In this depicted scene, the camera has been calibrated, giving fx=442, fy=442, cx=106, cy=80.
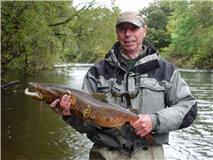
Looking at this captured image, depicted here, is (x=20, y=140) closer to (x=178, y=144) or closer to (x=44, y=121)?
(x=44, y=121)

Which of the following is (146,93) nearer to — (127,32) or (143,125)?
(143,125)

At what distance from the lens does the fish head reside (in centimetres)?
354

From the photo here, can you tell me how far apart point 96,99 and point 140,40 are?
614mm

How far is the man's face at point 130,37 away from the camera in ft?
11.8

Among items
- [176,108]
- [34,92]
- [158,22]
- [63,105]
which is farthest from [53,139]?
[158,22]

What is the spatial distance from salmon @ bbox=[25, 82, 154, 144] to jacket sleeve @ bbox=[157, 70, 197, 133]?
31 cm

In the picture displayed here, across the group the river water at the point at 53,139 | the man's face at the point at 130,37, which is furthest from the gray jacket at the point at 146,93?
the river water at the point at 53,139

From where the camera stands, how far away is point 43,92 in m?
3.58

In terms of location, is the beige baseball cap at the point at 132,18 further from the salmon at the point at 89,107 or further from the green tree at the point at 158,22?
the green tree at the point at 158,22

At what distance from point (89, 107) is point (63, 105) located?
0.70ft

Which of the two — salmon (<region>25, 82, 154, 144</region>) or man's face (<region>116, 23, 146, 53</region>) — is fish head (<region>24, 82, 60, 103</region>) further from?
man's face (<region>116, 23, 146, 53</region>)

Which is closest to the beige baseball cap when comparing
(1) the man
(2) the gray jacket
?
(1) the man

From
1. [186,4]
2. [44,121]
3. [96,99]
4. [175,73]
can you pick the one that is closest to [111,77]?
[96,99]

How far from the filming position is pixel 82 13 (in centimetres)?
2316
